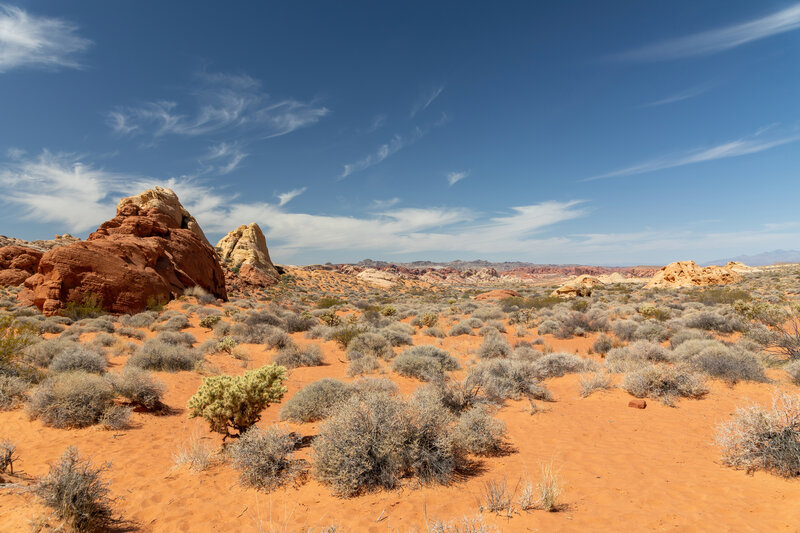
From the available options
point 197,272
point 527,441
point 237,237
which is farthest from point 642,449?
point 237,237

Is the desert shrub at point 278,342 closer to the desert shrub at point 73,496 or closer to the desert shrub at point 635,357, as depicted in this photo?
the desert shrub at point 73,496

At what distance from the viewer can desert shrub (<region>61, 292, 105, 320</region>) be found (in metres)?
15.4

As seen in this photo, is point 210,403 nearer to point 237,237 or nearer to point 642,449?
point 642,449

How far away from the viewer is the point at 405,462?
14.8 feet

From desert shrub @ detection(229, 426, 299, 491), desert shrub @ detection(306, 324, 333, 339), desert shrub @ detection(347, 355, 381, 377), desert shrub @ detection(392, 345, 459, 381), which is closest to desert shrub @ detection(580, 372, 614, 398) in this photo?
desert shrub @ detection(392, 345, 459, 381)

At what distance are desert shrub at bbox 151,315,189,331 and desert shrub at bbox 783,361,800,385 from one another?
19318 mm

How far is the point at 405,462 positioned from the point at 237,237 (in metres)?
46.7

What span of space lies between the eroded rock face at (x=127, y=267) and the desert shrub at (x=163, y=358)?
9.49m

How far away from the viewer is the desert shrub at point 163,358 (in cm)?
953

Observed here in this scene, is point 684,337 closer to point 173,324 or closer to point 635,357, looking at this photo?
point 635,357

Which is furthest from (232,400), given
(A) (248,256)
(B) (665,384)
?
(A) (248,256)

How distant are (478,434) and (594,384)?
15.3ft

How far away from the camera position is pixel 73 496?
334cm

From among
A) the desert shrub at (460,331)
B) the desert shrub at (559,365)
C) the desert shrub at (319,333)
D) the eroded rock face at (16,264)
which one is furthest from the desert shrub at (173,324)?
the eroded rock face at (16,264)
